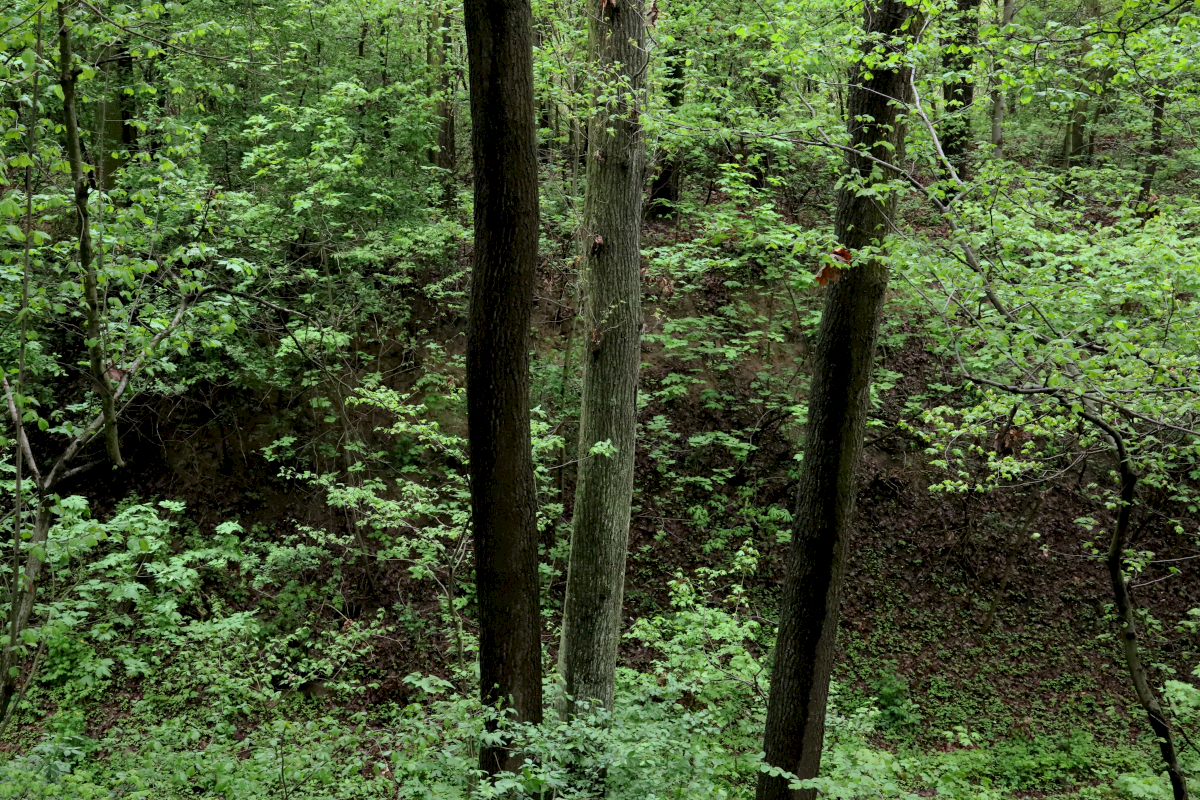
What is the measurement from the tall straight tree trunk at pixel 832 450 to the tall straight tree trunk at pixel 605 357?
1.78m

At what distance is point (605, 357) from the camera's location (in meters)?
6.34

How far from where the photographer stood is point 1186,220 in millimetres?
5703

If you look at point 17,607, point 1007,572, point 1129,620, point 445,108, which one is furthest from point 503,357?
point 445,108

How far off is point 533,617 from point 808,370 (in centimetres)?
895

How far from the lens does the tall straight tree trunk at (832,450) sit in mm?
4773

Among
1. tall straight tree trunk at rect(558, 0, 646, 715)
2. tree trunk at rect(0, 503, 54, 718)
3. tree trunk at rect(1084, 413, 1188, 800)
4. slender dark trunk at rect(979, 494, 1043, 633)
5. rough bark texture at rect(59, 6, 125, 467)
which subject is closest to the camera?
tree trunk at rect(0, 503, 54, 718)

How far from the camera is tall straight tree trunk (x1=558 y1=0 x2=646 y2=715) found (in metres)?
6.21

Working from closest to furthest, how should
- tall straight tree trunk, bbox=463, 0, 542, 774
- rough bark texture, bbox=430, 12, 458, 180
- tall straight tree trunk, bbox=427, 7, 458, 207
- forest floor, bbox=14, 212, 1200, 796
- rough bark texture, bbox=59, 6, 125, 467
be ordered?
rough bark texture, bbox=59, 6, 125, 467
tall straight tree trunk, bbox=463, 0, 542, 774
forest floor, bbox=14, 212, 1200, 796
tall straight tree trunk, bbox=427, 7, 458, 207
rough bark texture, bbox=430, 12, 458, 180

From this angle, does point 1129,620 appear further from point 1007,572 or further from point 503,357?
point 503,357

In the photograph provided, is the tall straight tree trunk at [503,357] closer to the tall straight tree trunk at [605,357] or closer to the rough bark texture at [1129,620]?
the tall straight tree trunk at [605,357]

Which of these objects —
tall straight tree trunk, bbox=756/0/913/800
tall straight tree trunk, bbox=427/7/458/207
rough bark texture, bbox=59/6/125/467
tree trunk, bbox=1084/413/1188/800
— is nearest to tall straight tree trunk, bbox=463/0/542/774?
tall straight tree trunk, bbox=756/0/913/800

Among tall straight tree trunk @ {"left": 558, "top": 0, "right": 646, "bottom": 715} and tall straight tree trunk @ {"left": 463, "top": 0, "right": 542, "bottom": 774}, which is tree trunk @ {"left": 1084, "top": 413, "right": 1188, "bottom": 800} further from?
tall straight tree trunk @ {"left": 463, "top": 0, "right": 542, "bottom": 774}

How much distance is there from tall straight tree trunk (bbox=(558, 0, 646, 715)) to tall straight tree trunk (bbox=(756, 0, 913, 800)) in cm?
178

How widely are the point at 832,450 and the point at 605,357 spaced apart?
2.25 m
